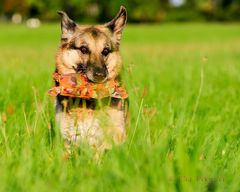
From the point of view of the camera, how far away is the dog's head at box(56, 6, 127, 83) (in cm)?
548

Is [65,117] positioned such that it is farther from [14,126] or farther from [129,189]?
[129,189]

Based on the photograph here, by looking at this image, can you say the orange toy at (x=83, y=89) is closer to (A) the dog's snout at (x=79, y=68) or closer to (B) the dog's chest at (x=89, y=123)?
(B) the dog's chest at (x=89, y=123)

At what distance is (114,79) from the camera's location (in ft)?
18.1

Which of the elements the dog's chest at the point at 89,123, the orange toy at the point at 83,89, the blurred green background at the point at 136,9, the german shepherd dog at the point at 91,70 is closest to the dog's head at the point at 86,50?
the german shepherd dog at the point at 91,70

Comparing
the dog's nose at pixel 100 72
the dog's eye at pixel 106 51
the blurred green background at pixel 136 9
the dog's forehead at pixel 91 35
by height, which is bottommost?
the blurred green background at pixel 136 9

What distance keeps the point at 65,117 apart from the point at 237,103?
383 cm

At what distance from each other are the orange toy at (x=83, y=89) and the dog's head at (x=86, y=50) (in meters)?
0.23

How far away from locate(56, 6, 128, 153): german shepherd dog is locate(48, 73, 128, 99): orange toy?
87 mm

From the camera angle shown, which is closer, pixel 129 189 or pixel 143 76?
pixel 129 189

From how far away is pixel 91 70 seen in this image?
17.1 feet

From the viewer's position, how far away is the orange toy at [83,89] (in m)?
4.95

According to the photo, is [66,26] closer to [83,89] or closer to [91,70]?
[91,70]

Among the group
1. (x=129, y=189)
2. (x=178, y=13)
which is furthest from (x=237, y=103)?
(x=178, y=13)

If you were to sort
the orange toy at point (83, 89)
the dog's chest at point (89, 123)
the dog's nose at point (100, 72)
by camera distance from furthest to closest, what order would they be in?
the dog's nose at point (100, 72) → the orange toy at point (83, 89) → the dog's chest at point (89, 123)
